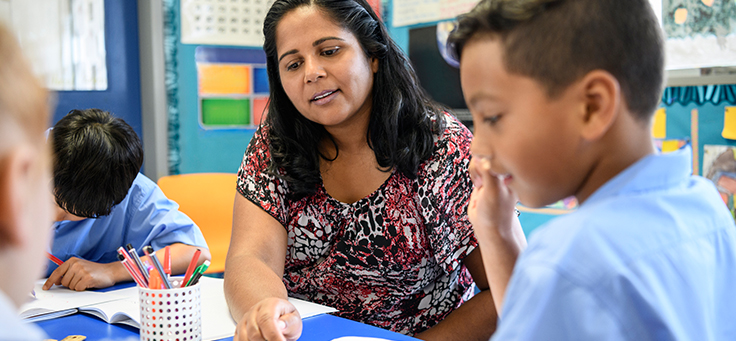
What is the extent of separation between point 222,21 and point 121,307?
194 cm

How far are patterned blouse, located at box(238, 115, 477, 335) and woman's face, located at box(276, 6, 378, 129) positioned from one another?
0.18 meters

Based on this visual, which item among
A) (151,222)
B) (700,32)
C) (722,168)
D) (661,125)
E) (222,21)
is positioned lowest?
(151,222)

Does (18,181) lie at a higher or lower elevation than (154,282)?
higher

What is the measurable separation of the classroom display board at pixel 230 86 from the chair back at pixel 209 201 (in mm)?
555

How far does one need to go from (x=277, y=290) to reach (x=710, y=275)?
0.79 meters

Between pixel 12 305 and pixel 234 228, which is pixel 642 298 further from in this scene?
pixel 234 228

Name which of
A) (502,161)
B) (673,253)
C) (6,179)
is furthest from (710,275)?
(6,179)

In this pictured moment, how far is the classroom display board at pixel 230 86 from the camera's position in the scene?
9.14 feet

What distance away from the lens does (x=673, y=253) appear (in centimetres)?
51

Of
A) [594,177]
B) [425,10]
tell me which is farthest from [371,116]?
[425,10]

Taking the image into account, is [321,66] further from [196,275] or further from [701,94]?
[701,94]

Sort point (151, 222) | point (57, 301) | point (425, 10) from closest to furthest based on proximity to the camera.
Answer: point (57, 301) → point (151, 222) → point (425, 10)

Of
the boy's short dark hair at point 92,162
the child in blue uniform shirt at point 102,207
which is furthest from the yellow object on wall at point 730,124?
the boy's short dark hair at point 92,162

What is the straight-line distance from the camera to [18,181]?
0.41 metres
